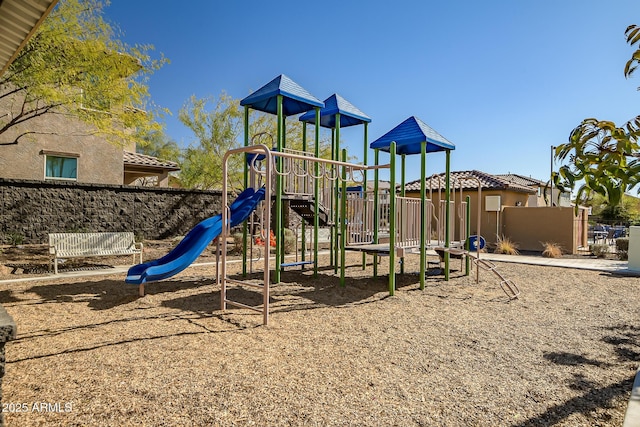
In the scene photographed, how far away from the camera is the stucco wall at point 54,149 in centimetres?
Result: 1516

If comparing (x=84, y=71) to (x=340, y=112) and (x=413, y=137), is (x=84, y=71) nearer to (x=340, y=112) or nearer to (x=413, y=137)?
(x=340, y=112)

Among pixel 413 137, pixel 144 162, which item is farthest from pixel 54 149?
pixel 413 137

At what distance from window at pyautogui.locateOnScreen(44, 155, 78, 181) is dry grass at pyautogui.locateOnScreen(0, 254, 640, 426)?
9.72m

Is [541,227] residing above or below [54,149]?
below

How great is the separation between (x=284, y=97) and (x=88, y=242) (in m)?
5.91

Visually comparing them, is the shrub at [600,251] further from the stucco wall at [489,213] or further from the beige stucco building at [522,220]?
the stucco wall at [489,213]

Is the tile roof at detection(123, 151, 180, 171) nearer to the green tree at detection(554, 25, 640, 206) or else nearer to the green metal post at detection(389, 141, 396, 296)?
the green metal post at detection(389, 141, 396, 296)

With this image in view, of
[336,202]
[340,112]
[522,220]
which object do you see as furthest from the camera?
[522,220]

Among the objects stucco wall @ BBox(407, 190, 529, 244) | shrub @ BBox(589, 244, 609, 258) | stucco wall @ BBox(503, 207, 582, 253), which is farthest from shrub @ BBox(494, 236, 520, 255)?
shrub @ BBox(589, 244, 609, 258)

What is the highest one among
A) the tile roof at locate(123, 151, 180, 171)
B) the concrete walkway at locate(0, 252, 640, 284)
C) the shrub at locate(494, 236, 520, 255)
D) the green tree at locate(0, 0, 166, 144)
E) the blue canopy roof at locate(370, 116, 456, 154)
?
the green tree at locate(0, 0, 166, 144)

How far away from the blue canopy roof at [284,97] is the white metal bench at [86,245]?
4.75m

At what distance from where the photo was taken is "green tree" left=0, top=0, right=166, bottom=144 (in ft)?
32.6

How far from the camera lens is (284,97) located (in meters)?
9.12

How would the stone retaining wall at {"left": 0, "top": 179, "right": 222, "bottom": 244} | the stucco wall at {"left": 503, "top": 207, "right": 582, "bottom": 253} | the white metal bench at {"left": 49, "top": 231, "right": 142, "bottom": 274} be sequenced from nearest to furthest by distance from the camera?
the white metal bench at {"left": 49, "top": 231, "right": 142, "bottom": 274}
the stone retaining wall at {"left": 0, "top": 179, "right": 222, "bottom": 244}
the stucco wall at {"left": 503, "top": 207, "right": 582, "bottom": 253}
